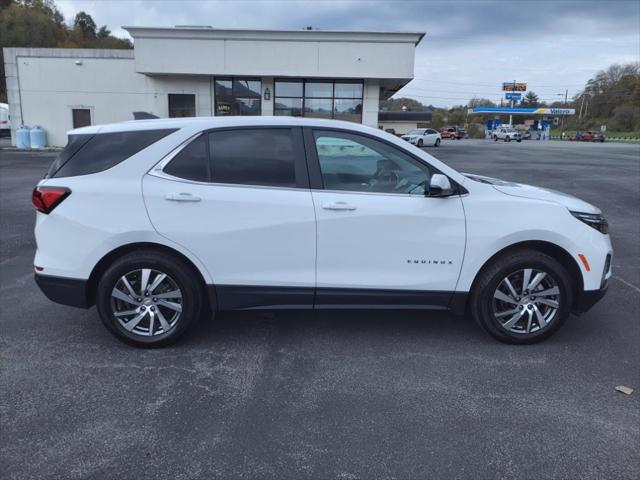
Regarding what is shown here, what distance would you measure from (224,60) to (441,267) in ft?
71.0

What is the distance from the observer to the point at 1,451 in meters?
2.81

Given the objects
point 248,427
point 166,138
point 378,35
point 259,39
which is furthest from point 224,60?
point 248,427

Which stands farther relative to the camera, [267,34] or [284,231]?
[267,34]

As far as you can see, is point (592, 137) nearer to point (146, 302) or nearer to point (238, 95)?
point (238, 95)

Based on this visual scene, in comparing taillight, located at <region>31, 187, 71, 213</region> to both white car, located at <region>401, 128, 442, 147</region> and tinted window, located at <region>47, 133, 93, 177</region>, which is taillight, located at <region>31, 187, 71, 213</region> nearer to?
tinted window, located at <region>47, 133, 93, 177</region>

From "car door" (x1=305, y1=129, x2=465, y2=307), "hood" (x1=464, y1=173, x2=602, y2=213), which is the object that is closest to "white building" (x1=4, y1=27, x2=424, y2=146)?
"hood" (x1=464, y1=173, x2=602, y2=213)

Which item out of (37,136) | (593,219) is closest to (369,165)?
(593,219)

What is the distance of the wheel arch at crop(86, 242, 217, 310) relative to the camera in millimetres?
3953

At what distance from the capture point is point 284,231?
390cm

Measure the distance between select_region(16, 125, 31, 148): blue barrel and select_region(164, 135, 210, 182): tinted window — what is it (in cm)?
2565

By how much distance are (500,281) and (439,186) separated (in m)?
0.92

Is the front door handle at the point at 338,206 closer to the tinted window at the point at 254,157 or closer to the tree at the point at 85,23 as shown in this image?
the tinted window at the point at 254,157

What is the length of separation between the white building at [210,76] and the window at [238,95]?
5 centimetres

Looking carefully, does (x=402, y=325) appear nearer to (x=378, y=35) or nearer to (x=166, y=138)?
(x=166, y=138)
